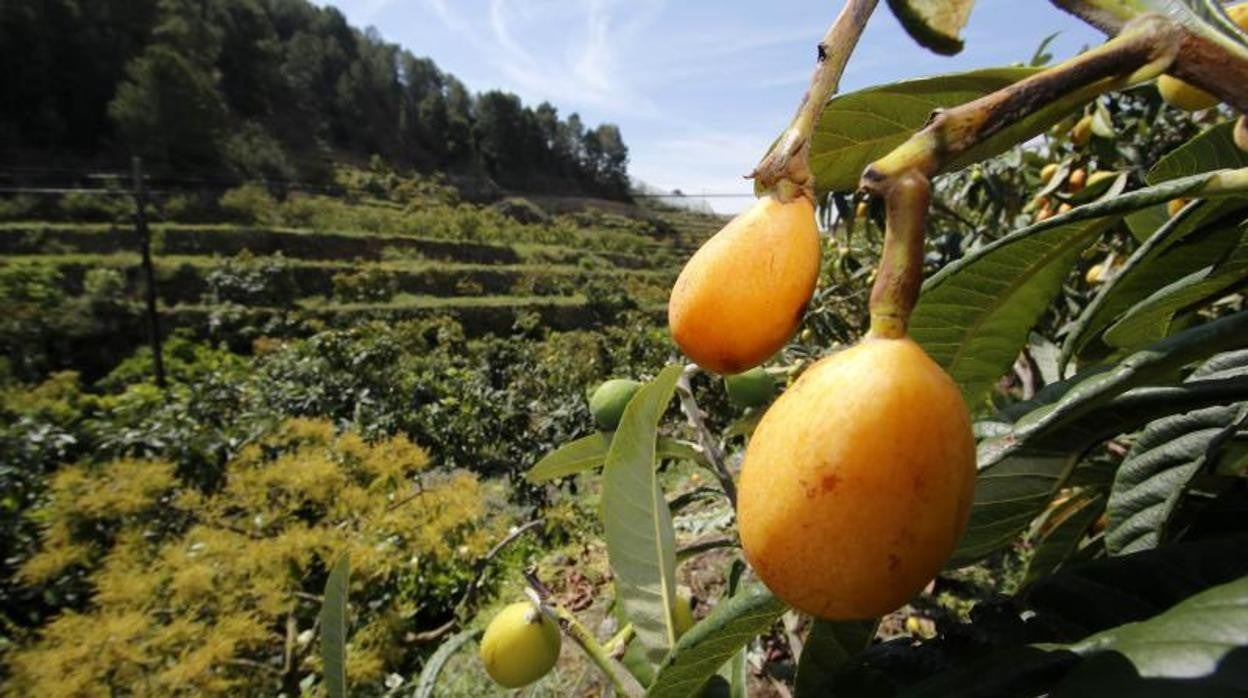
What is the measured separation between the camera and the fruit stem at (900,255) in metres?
0.20

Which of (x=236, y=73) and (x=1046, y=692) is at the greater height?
(x=236, y=73)

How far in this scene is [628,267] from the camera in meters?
22.7

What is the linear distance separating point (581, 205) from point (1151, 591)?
3432cm

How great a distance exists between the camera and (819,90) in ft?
0.82

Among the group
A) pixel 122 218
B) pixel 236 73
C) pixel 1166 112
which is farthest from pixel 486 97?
pixel 1166 112

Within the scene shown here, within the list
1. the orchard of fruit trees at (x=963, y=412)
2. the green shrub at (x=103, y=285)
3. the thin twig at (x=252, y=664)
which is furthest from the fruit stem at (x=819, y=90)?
the green shrub at (x=103, y=285)

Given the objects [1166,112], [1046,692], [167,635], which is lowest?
[167,635]

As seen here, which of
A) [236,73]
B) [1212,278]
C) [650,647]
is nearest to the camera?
[1212,278]

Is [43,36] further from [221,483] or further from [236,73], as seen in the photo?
[221,483]

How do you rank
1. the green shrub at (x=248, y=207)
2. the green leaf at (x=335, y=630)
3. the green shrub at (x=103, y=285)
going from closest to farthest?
the green leaf at (x=335, y=630) < the green shrub at (x=103, y=285) < the green shrub at (x=248, y=207)

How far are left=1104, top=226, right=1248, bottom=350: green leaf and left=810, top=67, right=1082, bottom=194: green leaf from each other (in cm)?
20

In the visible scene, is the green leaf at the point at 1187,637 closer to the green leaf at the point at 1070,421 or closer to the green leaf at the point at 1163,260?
the green leaf at the point at 1070,421

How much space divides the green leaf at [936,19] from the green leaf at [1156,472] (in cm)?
30

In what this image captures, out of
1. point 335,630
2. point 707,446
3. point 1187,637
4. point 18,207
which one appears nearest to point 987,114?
point 1187,637
